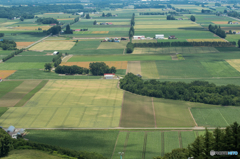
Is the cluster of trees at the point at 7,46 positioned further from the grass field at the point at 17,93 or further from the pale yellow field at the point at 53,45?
the grass field at the point at 17,93

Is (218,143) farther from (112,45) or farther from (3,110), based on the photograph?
(112,45)

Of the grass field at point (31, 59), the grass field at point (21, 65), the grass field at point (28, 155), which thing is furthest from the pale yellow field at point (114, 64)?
the grass field at point (28, 155)

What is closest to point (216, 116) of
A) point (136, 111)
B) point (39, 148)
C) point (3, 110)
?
point (136, 111)

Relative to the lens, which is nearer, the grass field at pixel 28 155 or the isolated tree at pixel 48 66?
the grass field at pixel 28 155

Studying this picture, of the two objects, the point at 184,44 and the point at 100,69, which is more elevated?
the point at 100,69

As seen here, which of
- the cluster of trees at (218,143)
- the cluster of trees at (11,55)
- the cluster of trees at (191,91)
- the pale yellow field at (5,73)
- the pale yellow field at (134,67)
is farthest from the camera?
the cluster of trees at (11,55)

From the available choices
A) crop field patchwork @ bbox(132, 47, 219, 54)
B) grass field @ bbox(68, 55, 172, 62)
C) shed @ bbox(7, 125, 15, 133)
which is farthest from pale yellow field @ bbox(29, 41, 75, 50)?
shed @ bbox(7, 125, 15, 133)

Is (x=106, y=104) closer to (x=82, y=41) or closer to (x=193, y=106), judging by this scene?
(x=193, y=106)
